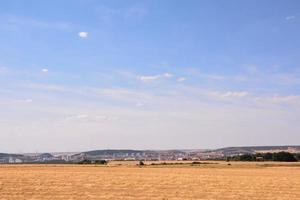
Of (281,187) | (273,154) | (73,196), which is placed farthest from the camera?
(273,154)

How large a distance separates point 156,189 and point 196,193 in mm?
4056

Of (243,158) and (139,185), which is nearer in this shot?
(139,185)

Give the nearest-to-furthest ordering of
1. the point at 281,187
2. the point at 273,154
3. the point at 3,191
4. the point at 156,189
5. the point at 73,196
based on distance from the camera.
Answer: the point at 73,196
the point at 3,191
the point at 156,189
the point at 281,187
the point at 273,154

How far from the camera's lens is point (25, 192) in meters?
36.9

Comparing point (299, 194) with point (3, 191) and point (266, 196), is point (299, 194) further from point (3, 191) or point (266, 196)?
point (3, 191)

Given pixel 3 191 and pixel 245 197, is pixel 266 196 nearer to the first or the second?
pixel 245 197

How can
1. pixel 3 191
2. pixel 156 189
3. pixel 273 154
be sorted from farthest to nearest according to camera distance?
pixel 273 154, pixel 156 189, pixel 3 191

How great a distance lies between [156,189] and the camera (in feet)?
132

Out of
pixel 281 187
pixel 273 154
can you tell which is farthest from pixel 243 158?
pixel 281 187

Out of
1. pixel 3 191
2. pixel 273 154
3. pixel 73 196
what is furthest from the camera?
pixel 273 154

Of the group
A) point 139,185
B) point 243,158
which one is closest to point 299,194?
point 139,185

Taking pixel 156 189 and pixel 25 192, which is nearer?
pixel 25 192

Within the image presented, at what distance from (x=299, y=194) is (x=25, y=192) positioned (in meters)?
21.6

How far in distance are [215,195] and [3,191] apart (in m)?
16.6
